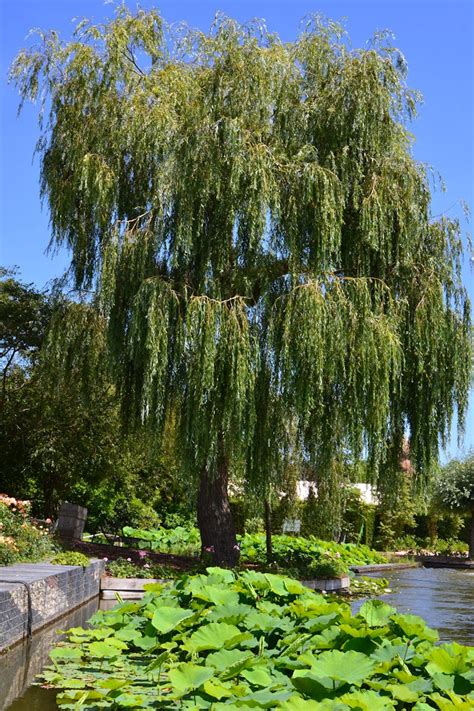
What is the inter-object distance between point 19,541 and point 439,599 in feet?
21.7

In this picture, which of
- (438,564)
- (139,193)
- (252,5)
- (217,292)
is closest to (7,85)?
(139,193)

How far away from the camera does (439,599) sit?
13016 mm

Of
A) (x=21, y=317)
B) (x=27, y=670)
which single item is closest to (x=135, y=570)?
(x=27, y=670)

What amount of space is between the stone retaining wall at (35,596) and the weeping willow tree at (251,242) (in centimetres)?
238

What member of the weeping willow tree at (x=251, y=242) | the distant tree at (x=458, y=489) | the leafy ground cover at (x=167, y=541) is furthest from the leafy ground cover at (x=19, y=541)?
the distant tree at (x=458, y=489)

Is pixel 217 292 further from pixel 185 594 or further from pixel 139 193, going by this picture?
pixel 185 594

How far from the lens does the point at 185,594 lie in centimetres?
679

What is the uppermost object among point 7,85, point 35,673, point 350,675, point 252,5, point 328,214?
point 252,5

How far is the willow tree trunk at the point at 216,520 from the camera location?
1245 cm

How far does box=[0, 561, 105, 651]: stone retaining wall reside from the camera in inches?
241

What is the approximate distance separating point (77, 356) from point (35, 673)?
7.04 m

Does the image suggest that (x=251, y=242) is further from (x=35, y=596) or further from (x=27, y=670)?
(x=27, y=670)

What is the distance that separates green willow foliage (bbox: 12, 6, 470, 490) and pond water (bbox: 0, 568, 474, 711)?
216cm

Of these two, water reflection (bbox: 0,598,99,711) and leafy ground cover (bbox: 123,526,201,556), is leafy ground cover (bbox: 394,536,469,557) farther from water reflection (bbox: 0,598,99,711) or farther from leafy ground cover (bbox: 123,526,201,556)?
water reflection (bbox: 0,598,99,711)
